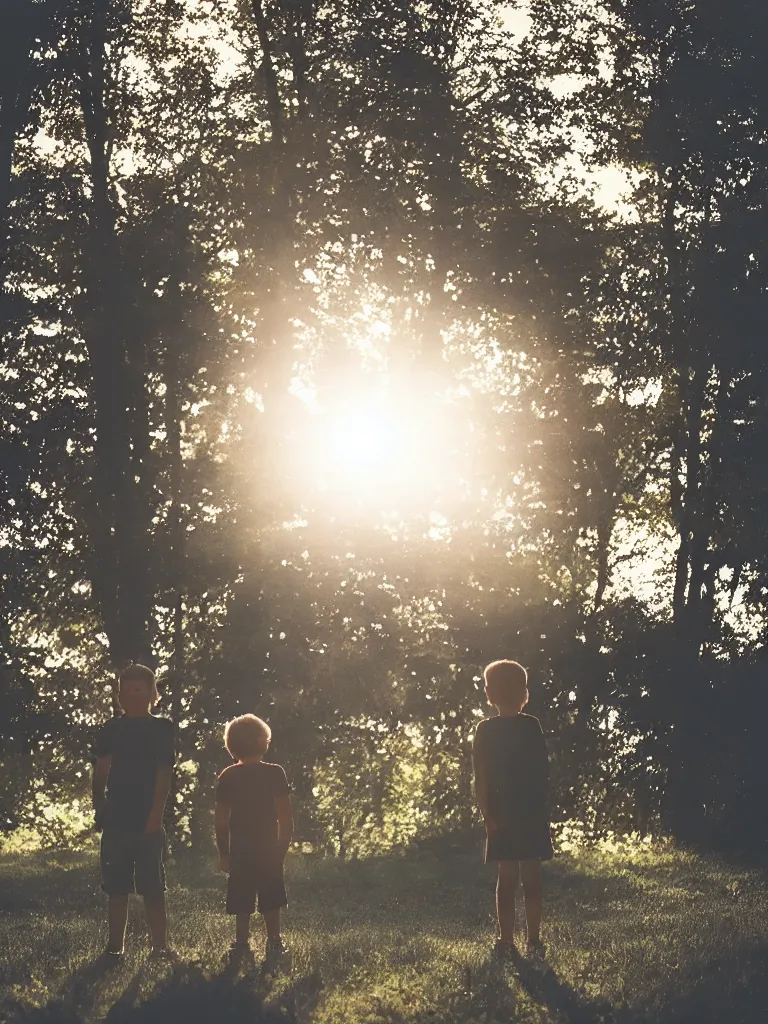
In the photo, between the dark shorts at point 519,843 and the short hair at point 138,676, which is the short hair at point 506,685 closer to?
the dark shorts at point 519,843

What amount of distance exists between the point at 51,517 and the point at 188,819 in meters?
8.14

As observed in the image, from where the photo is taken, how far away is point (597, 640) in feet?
95.4

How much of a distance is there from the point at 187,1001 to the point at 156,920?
2386 mm

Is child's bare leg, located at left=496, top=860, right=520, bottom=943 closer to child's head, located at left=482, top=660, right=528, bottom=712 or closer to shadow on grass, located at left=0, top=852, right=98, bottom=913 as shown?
child's head, located at left=482, top=660, right=528, bottom=712

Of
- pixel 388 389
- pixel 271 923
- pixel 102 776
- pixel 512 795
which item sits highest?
pixel 388 389

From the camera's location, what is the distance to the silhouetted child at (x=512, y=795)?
36.1ft

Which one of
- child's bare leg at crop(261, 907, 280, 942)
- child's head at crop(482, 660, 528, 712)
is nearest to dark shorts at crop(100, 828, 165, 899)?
child's bare leg at crop(261, 907, 280, 942)

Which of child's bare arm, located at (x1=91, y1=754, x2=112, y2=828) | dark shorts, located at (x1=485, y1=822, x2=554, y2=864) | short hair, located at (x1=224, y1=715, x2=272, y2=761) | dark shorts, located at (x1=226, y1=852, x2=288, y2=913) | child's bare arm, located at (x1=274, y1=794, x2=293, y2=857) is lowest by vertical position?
dark shorts, located at (x1=226, y1=852, x2=288, y2=913)

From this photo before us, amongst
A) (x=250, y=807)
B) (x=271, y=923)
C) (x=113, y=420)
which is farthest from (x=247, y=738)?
(x=113, y=420)

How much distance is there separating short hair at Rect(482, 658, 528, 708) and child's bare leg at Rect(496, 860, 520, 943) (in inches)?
46.4

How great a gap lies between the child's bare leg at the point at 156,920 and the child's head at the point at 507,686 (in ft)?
9.58

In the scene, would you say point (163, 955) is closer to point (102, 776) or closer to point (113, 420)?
point (102, 776)

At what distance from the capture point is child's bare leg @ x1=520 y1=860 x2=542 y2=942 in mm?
11062

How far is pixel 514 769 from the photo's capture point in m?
11.0
